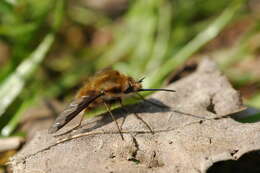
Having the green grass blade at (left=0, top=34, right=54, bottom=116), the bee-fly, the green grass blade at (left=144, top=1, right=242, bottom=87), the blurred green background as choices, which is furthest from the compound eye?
the green grass blade at (left=0, top=34, right=54, bottom=116)

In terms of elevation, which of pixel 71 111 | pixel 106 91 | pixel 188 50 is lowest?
pixel 71 111

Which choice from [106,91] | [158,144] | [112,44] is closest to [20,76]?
[106,91]

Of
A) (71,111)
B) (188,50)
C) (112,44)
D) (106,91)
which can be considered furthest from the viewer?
(112,44)

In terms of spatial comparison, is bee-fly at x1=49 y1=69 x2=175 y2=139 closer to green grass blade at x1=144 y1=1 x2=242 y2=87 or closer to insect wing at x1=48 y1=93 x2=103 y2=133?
insect wing at x1=48 y1=93 x2=103 y2=133

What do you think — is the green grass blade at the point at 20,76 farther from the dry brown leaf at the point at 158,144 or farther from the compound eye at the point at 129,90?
the compound eye at the point at 129,90

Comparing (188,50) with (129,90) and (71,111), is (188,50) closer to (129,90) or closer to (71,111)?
(129,90)

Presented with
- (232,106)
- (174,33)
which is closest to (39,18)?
(174,33)

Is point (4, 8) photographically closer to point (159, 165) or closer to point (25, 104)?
point (25, 104)

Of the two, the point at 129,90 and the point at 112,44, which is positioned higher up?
the point at 112,44
